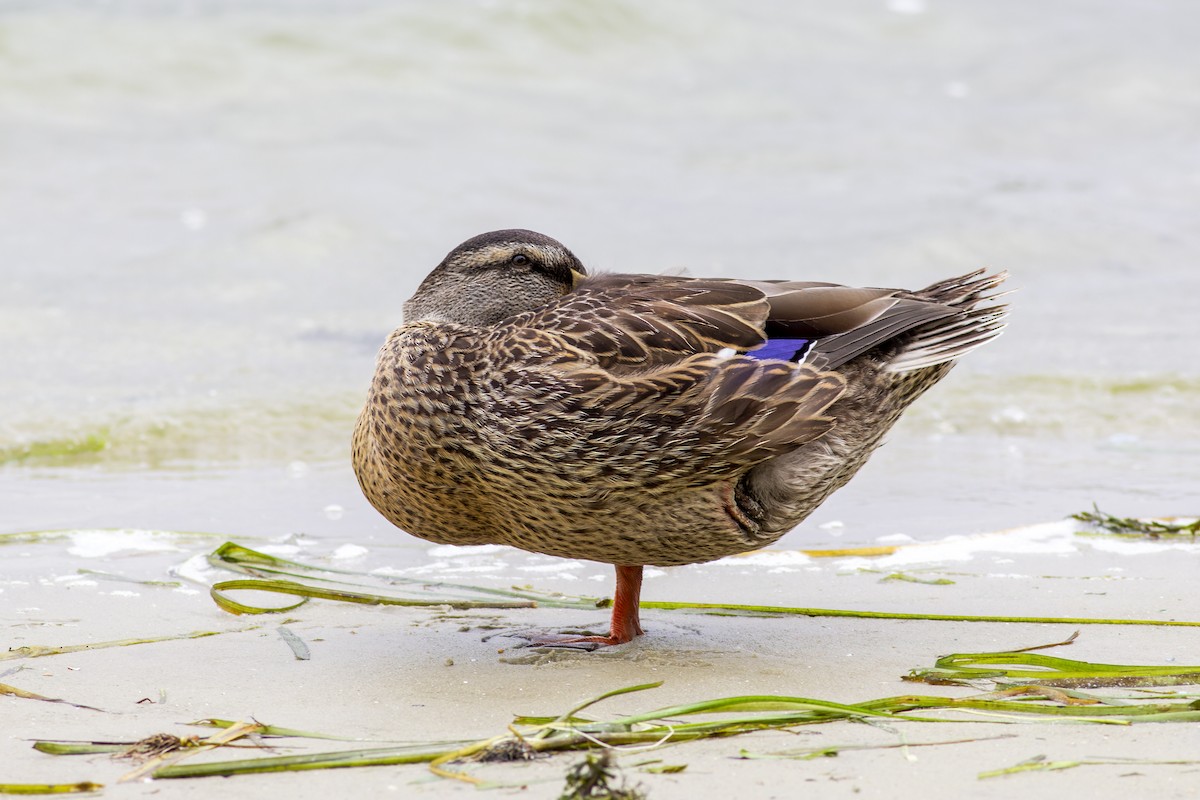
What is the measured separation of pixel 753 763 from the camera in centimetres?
279

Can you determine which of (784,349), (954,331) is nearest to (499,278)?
(784,349)

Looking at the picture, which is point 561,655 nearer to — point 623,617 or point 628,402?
point 623,617

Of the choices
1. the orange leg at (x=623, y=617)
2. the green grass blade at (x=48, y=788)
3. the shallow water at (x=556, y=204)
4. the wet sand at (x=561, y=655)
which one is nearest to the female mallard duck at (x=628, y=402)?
the orange leg at (x=623, y=617)

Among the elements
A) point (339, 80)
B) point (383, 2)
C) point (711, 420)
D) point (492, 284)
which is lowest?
point (711, 420)

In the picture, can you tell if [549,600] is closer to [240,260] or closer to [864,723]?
[864,723]

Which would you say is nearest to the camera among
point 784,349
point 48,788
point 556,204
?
point 48,788

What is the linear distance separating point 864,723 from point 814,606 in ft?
4.19

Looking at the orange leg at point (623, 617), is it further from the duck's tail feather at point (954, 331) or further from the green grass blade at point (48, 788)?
the green grass blade at point (48, 788)

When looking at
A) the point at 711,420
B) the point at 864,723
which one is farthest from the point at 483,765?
the point at 711,420

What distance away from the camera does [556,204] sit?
12062 mm

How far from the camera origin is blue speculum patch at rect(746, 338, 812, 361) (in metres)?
3.71

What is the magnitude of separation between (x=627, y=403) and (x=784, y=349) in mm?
532

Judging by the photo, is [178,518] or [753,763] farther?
[178,518]

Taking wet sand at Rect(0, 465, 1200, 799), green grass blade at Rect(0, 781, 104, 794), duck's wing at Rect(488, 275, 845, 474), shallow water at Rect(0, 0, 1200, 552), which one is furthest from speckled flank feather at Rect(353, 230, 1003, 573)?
shallow water at Rect(0, 0, 1200, 552)
